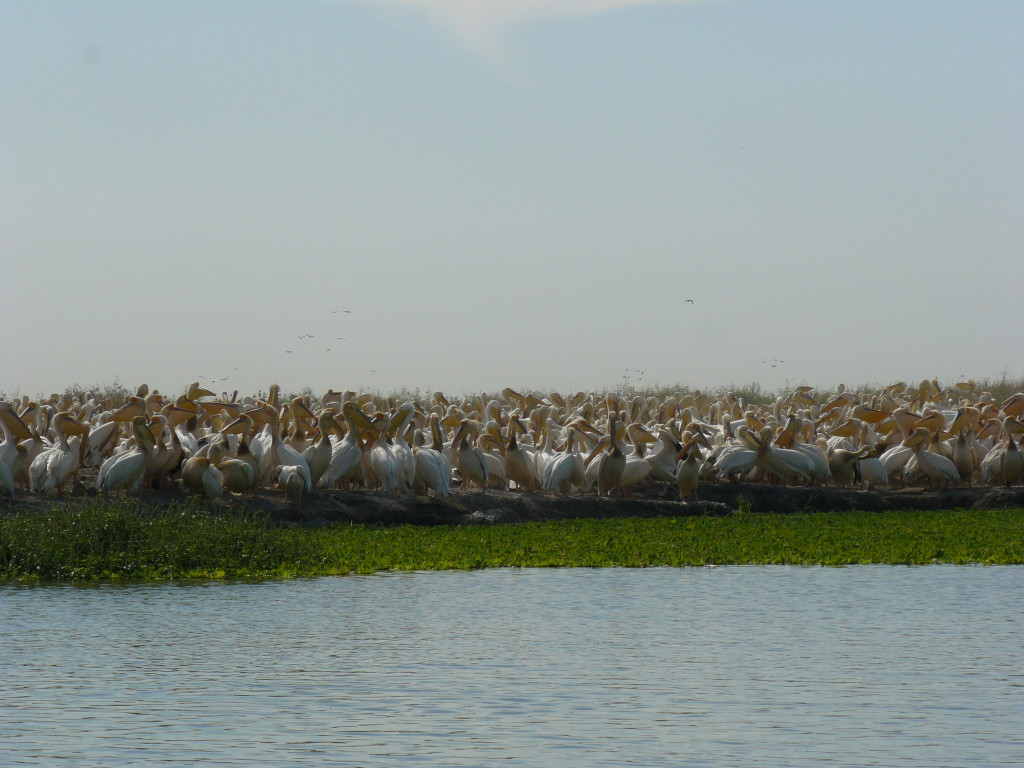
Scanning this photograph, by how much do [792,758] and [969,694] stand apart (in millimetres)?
1905

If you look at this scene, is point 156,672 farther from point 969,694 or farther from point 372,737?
point 969,694

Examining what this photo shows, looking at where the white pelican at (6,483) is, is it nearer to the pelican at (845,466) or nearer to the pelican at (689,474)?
the pelican at (689,474)

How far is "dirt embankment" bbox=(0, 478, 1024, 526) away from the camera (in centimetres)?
1727

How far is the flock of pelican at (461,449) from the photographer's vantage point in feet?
56.8

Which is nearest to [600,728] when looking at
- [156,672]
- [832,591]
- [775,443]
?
[156,672]

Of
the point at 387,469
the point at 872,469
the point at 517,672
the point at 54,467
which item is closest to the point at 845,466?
the point at 872,469

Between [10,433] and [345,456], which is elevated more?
[10,433]

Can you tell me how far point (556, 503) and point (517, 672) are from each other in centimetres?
1015

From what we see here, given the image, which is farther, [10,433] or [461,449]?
[461,449]

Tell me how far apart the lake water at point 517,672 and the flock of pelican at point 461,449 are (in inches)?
184

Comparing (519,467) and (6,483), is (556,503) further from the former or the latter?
(6,483)

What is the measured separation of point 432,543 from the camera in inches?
613

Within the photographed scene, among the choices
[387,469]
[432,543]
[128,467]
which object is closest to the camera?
[432,543]

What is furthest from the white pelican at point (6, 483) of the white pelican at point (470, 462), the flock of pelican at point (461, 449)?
the white pelican at point (470, 462)
